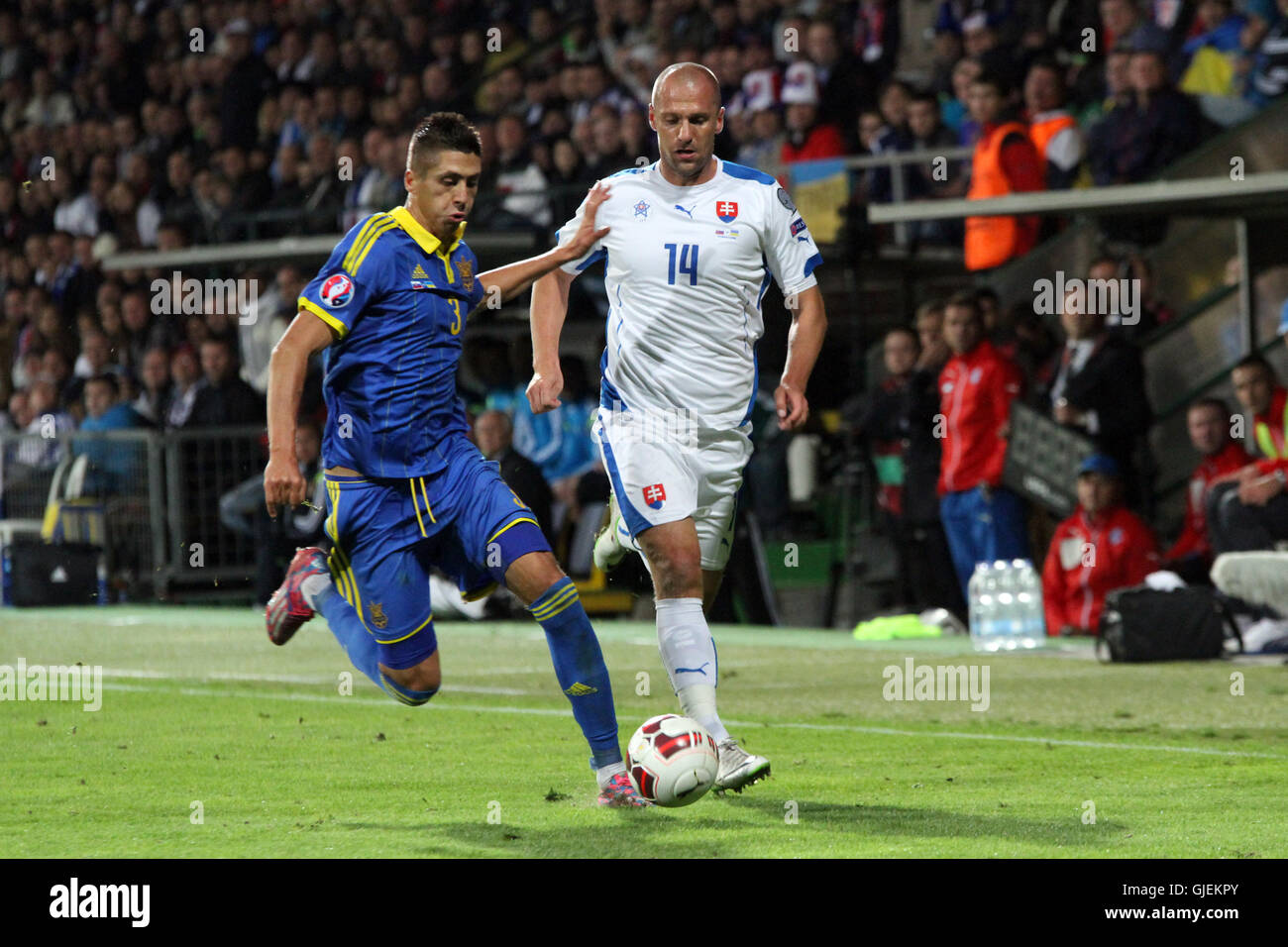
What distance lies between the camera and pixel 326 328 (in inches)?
259

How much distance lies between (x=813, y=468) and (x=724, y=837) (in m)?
9.32

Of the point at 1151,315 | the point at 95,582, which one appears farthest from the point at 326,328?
the point at 95,582

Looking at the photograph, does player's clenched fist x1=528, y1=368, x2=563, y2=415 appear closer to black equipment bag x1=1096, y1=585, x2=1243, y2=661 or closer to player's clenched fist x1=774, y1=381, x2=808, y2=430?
player's clenched fist x1=774, y1=381, x2=808, y2=430

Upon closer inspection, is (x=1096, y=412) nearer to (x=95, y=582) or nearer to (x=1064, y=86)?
(x=1064, y=86)

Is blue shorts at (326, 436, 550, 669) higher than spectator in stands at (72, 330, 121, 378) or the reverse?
the reverse

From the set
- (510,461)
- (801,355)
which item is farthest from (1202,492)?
(801,355)

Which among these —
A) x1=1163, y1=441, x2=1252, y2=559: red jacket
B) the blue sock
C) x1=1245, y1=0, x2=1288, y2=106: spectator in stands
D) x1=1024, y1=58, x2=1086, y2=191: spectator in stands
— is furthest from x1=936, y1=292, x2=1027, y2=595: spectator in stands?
the blue sock

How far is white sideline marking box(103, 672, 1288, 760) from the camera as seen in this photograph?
8055mm

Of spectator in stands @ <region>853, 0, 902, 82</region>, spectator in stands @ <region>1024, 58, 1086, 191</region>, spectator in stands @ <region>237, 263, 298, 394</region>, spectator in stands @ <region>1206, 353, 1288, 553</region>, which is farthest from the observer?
spectator in stands @ <region>237, 263, 298, 394</region>

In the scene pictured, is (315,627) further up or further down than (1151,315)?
further down

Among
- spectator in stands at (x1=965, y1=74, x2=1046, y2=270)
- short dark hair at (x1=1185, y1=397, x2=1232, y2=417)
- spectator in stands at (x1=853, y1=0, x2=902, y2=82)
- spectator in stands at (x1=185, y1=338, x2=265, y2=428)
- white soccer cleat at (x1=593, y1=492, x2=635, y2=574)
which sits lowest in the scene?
white soccer cleat at (x1=593, y1=492, x2=635, y2=574)

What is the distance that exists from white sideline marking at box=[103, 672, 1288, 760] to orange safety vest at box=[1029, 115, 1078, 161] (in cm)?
615

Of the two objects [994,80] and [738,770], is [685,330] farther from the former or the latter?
[994,80]

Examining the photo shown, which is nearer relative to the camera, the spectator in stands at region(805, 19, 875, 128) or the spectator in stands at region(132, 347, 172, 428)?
the spectator in stands at region(805, 19, 875, 128)
